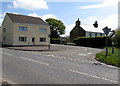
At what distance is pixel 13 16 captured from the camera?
4097 centimetres

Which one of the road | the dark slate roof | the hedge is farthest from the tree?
the road

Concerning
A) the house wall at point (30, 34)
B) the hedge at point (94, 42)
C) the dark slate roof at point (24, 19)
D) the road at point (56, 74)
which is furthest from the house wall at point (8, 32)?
the road at point (56, 74)

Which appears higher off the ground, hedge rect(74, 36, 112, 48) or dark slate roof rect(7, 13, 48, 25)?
dark slate roof rect(7, 13, 48, 25)

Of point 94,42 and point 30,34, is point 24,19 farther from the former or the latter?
point 94,42

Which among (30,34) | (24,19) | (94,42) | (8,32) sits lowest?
(94,42)

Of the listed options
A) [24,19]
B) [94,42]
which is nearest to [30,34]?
[24,19]

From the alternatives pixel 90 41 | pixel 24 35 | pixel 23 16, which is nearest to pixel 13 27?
pixel 24 35

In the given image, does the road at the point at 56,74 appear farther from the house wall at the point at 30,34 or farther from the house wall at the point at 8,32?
the house wall at the point at 8,32

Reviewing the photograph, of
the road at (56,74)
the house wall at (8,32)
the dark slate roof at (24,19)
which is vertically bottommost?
the road at (56,74)

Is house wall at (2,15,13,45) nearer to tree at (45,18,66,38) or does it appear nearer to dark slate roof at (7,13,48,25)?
dark slate roof at (7,13,48,25)

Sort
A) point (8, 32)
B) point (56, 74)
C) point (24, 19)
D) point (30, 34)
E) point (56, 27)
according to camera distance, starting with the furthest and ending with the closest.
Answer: point (56, 27) → point (24, 19) → point (30, 34) → point (8, 32) → point (56, 74)

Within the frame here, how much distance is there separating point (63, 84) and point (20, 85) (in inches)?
67.1

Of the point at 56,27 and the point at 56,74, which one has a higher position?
the point at 56,27

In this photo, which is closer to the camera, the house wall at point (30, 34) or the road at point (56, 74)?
the road at point (56, 74)
